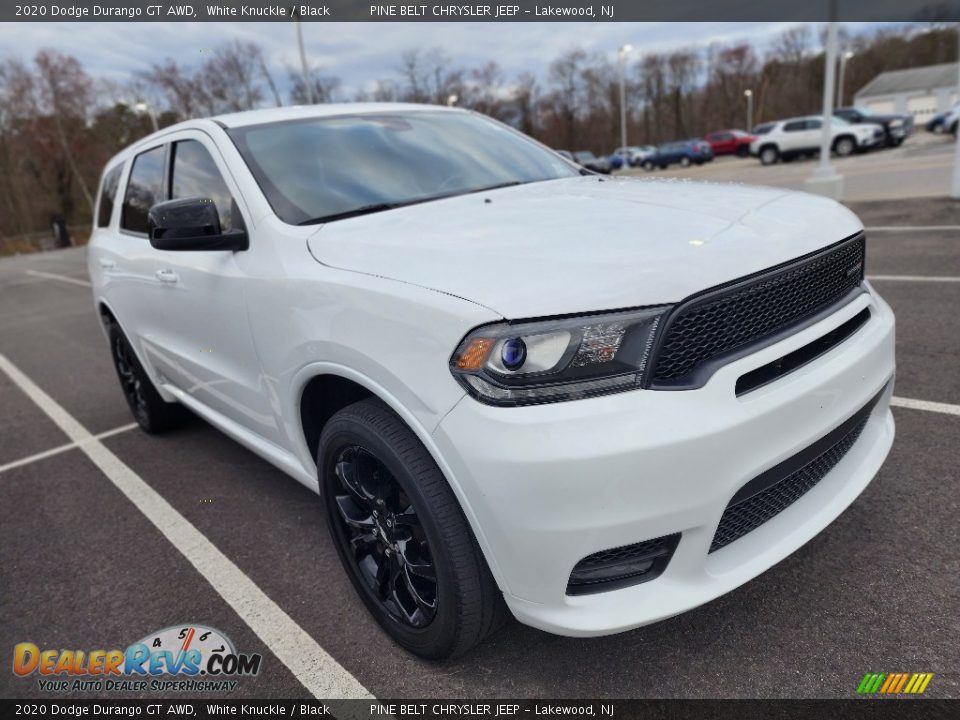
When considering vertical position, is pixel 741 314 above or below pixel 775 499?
above

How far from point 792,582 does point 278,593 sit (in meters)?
1.89

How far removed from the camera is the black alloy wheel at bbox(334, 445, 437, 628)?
6.77 ft

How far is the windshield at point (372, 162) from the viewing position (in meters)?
2.64

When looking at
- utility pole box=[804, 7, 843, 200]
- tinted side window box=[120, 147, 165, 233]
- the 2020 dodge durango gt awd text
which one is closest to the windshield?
the 2020 dodge durango gt awd text

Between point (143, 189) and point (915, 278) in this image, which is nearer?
point (143, 189)

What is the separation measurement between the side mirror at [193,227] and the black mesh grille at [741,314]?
1.66 metres

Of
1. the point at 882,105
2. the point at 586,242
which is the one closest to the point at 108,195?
the point at 586,242

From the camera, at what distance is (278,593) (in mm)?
2635

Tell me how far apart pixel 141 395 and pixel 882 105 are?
84.8m

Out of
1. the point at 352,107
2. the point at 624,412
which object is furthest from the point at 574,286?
the point at 352,107

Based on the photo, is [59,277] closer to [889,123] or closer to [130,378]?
[130,378]

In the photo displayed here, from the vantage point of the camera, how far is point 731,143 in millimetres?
40750

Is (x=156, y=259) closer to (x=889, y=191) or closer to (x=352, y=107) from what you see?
(x=352, y=107)

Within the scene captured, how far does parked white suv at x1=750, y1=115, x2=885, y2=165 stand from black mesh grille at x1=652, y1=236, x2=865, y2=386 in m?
28.0
